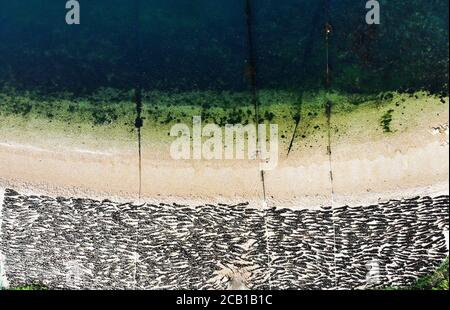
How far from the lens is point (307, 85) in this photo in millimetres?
10242

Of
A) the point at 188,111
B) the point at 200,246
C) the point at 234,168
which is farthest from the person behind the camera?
the point at 188,111

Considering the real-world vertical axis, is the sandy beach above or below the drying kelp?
above

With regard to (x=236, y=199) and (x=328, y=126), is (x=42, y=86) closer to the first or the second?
(x=236, y=199)

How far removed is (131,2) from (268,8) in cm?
287

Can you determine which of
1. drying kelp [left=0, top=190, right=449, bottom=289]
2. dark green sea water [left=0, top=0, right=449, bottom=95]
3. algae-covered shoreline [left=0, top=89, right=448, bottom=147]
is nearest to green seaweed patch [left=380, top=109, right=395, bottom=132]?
algae-covered shoreline [left=0, top=89, right=448, bottom=147]

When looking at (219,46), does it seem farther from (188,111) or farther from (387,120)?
(387,120)

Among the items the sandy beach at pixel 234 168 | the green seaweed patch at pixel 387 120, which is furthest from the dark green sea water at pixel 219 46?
the sandy beach at pixel 234 168

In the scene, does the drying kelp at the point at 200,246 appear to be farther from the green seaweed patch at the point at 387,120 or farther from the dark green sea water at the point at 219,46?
the dark green sea water at the point at 219,46

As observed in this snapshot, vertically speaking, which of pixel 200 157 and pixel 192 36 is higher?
pixel 192 36

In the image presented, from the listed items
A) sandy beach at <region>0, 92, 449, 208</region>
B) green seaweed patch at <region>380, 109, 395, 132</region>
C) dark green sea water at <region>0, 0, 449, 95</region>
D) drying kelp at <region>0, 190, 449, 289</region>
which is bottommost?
drying kelp at <region>0, 190, 449, 289</region>

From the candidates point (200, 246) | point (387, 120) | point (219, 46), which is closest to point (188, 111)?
point (219, 46)

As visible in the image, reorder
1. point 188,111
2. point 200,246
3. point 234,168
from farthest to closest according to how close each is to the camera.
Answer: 1. point 188,111
2. point 234,168
3. point 200,246

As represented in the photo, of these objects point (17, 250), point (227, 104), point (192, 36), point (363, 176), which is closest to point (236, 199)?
point (227, 104)

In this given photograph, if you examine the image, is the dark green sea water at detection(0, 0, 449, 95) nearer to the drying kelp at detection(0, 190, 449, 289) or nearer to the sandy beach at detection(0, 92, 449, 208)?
the sandy beach at detection(0, 92, 449, 208)
